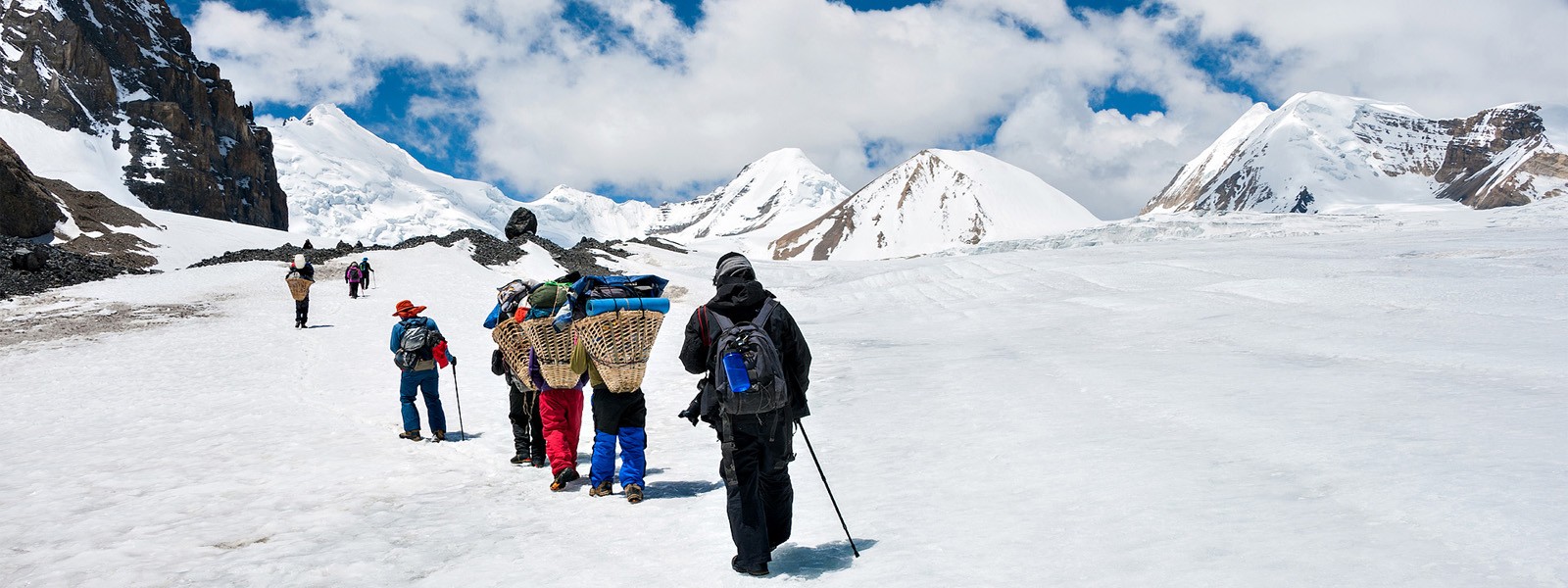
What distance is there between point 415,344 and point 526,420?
6.75 ft

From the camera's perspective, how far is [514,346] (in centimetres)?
802

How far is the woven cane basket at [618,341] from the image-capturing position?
20.9 feet

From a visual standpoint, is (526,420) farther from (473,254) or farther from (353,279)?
(473,254)

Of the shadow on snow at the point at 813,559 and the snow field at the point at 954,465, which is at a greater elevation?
the snow field at the point at 954,465

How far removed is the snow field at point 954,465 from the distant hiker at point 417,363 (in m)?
0.43

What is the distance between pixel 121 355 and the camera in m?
15.6

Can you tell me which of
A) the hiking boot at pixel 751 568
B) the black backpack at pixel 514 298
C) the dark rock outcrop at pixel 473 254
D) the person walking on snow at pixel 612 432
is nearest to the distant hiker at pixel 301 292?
the black backpack at pixel 514 298

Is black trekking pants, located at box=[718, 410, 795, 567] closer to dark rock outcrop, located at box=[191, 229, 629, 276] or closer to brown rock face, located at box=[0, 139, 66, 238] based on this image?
dark rock outcrop, located at box=[191, 229, 629, 276]

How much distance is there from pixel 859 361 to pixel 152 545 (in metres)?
11.0

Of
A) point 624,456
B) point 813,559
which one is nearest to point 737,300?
point 813,559

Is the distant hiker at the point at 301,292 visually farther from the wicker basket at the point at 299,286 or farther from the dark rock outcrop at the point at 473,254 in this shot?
the dark rock outcrop at the point at 473,254

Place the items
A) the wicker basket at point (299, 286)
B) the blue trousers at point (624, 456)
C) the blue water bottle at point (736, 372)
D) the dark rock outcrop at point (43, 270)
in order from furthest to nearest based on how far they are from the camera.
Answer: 1. the dark rock outcrop at point (43, 270)
2. the wicker basket at point (299, 286)
3. the blue trousers at point (624, 456)
4. the blue water bottle at point (736, 372)

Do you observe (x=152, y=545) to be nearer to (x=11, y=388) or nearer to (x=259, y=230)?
(x=11, y=388)

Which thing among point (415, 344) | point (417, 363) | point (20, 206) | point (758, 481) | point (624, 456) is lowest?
point (624, 456)
